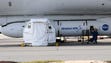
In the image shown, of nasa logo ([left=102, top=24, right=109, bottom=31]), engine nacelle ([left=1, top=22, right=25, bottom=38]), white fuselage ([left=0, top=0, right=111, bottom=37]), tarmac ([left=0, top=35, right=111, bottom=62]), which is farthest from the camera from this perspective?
white fuselage ([left=0, top=0, right=111, bottom=37])

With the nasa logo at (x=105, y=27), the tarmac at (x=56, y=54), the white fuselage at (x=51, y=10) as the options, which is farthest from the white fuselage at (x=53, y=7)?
the tarmac at (x=56, y=54)

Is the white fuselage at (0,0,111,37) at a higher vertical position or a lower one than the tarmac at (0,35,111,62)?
higher

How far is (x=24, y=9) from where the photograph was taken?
3078 cm

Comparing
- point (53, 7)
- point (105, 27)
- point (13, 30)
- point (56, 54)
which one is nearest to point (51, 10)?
point (53, 7)

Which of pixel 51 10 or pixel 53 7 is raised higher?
pixel 53 7

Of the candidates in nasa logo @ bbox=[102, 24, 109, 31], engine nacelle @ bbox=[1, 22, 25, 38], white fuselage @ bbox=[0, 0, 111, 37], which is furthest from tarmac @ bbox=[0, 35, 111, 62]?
white fuselage @ bbox=[0, 0, 111, 37]

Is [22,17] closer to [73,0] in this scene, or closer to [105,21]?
[73,0]

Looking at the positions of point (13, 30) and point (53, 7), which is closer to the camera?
point (13, 30)

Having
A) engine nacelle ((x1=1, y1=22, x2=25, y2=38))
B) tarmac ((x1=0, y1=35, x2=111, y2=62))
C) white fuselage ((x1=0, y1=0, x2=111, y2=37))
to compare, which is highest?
white fuselage ((x1=0, y1=0, x2=111, y2=37))

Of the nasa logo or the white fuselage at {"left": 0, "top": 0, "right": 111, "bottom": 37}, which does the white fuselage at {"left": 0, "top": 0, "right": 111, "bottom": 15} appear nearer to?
the white fuselage at {"left": 0, "top": 0, "right": 111, "bottom": 37}

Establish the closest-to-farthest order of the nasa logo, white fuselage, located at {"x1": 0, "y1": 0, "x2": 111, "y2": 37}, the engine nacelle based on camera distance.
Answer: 1. the engine nacelle
2. the nasa logo
3. white fuselage, located at {"x1": 0, "y1": 0, "x2": 111, "y2": 37}

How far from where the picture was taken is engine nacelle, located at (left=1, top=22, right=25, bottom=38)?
96.3 feet

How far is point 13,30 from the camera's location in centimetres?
2939

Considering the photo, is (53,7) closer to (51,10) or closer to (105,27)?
(51,10)
